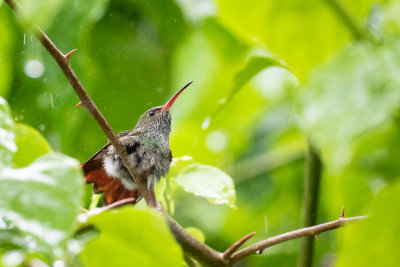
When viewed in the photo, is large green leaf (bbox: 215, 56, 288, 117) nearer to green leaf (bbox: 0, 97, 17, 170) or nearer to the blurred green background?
the blurred green background

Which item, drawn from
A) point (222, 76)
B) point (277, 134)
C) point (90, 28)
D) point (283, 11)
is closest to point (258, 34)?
point (283, 11)

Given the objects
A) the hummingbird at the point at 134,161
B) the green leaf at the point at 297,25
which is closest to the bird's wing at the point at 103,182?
the hummingbird at the point at 134,161

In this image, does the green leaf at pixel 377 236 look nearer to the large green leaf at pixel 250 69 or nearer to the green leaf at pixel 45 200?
the green leaf at pixel 45 200

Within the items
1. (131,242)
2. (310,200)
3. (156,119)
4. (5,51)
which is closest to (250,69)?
(156,119)

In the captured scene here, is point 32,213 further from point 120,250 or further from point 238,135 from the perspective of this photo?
point 238,135

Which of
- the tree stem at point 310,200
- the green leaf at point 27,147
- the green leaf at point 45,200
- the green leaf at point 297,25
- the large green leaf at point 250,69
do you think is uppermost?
the green leaf at point 45,200

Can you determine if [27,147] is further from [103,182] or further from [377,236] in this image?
[377,236]
